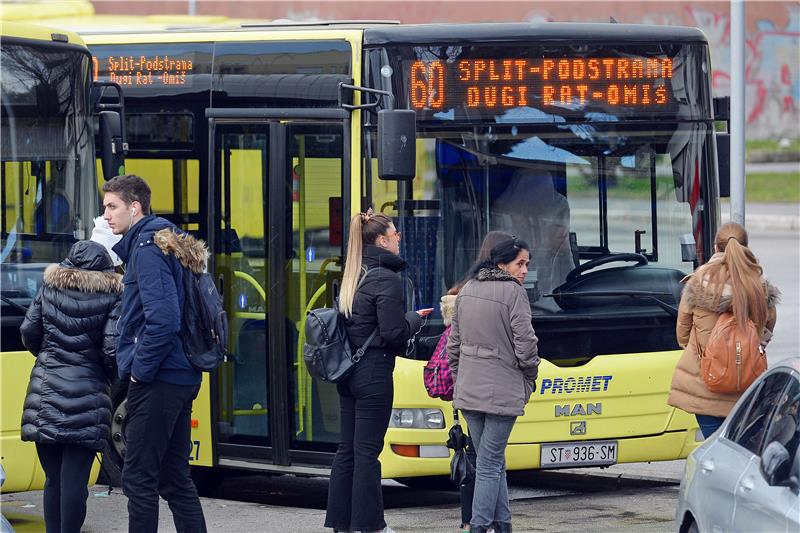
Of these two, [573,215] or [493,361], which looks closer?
[493,361]

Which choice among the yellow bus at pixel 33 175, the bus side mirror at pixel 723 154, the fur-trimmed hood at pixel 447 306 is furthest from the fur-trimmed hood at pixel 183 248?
the bus side mirror at pixel 723 154

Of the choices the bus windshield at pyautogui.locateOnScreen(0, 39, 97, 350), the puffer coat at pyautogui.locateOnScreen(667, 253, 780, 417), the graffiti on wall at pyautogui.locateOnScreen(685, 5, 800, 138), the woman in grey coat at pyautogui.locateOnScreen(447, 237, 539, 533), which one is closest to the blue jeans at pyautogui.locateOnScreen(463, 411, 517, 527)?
the woman in grey coat at pyautogui.locateOnScreen(447, 237, 539, 533)

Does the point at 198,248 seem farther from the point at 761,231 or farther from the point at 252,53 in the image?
the point at 761,231

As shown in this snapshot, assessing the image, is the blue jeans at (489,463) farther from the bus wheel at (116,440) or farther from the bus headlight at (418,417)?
the bus wheel at (116,440)

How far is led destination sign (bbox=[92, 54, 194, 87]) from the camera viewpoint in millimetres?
9773

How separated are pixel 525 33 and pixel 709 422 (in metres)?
2.64

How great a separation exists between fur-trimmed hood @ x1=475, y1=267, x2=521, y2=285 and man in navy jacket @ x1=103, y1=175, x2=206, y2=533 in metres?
1.46

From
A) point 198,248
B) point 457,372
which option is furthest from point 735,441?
point 198,248

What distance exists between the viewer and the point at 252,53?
9438mm

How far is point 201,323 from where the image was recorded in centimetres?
706

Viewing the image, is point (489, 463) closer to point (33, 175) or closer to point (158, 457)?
point (158, 457)

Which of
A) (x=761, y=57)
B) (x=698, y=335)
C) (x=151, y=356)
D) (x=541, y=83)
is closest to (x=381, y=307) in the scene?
(x=151, y=356)

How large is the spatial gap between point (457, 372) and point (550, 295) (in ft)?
4.48

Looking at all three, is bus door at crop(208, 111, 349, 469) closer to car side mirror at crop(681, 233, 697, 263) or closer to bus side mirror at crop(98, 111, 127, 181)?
bus side mirror at crop(98, 111, 127, 181)
